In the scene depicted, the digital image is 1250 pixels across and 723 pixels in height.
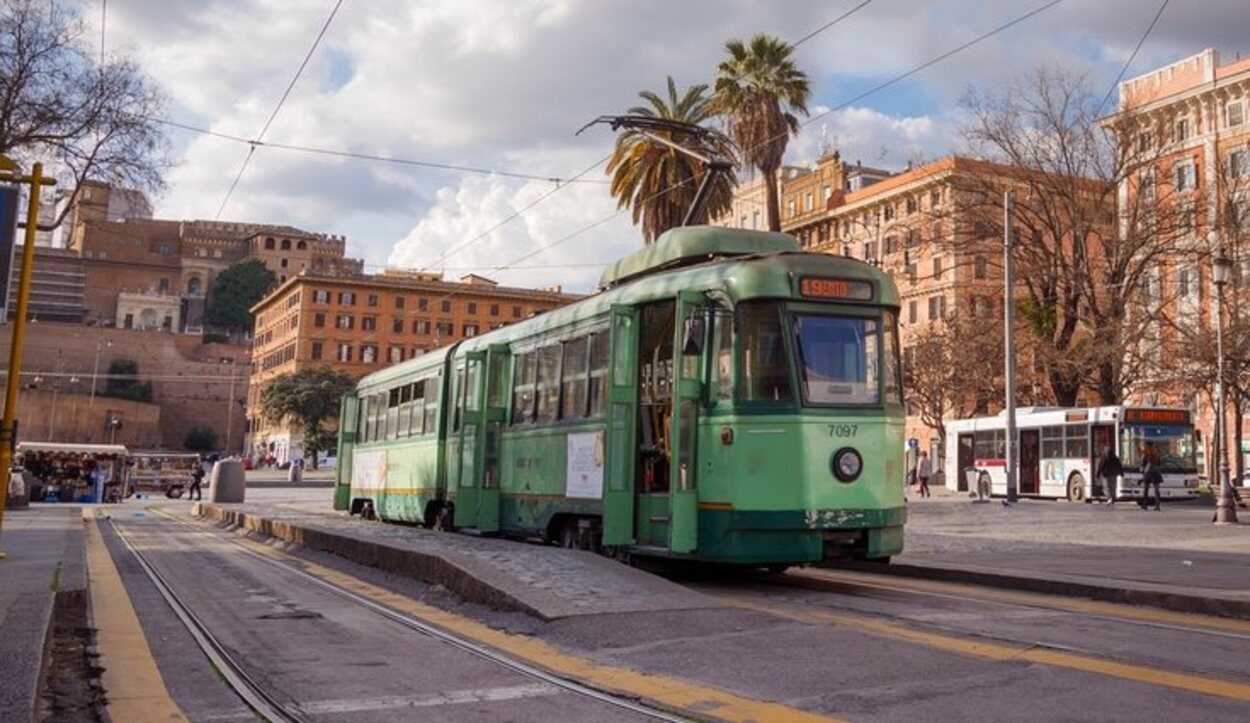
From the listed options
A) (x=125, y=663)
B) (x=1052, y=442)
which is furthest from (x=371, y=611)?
(x=1052, y=442)

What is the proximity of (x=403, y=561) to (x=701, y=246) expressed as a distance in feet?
16.3

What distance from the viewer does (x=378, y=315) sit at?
11131 centimetres

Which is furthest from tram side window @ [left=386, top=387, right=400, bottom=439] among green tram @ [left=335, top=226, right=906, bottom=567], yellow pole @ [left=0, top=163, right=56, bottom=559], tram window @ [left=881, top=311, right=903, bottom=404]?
tram window @ [left=881, top=311, right=903, bottom=404]

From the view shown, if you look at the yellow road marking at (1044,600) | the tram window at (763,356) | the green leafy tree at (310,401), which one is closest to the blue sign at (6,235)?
the tram window at (763,356)

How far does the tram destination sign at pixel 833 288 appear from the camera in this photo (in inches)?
444

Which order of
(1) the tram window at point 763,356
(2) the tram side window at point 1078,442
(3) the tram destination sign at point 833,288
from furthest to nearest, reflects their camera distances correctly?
(2) the tram side window at point 1078,442
(3) the tram destination sign at point 833,288
(1) the tram window at point 763,356

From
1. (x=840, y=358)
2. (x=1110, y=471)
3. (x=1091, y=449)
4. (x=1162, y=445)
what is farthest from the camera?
(x=1091, y=449)

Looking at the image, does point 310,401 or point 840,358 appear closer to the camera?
point 840,358

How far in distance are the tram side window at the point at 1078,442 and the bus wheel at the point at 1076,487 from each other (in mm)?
639

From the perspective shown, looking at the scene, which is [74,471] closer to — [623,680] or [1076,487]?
[1076,487]

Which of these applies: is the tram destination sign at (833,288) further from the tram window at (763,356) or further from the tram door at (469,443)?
the tram door at (469,443)

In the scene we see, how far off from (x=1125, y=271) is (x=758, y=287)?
31.8 m

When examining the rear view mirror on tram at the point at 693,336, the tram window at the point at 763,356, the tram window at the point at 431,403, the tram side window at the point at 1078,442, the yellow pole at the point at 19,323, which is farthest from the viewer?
the tram side window at the point at 1078,442

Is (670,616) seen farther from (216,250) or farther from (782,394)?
(216,250)
